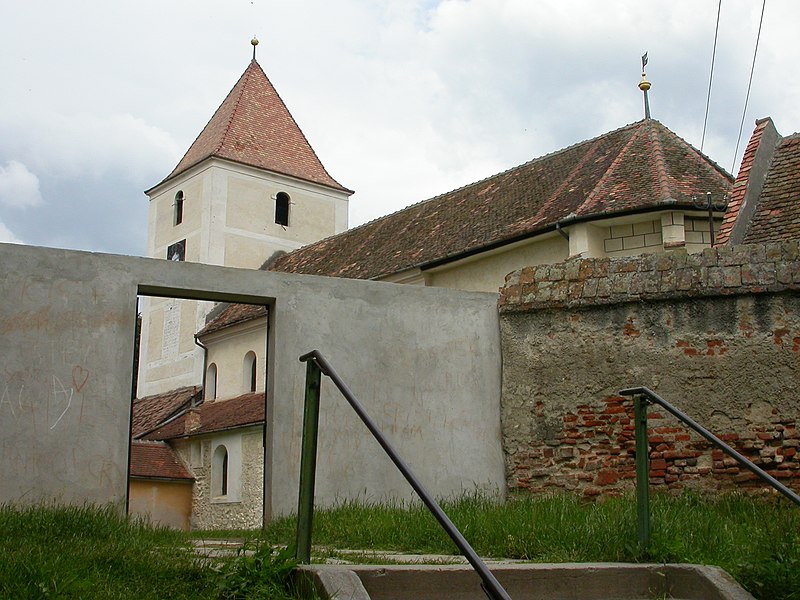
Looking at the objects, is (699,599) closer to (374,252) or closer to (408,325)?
(408,325)

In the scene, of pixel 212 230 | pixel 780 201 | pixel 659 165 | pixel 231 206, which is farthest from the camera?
pixel 231 206

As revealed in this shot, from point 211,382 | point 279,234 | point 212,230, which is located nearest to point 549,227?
point 211,382

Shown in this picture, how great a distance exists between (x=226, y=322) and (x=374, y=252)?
611 cm

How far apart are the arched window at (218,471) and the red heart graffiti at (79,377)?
18.4 m

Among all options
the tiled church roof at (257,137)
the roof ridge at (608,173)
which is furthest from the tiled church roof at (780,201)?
the tiled church roof at (257,137)

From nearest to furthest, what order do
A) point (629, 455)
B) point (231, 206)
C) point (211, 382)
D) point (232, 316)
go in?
point (629, 455) < point (232, 316) < point (211, 382) < point (231, 206)

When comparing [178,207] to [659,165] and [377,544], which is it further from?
[377,544]

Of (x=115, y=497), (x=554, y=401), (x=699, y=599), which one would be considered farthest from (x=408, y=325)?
(x=699, y=599)

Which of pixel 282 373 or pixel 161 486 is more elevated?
pixel 282 373

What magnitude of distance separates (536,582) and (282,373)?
5068 millimetres

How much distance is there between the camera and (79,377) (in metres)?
8.70

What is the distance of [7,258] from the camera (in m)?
8.59

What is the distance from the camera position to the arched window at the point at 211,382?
2981 centimetres

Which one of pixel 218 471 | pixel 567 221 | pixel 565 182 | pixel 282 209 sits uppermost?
pixel 282 209
